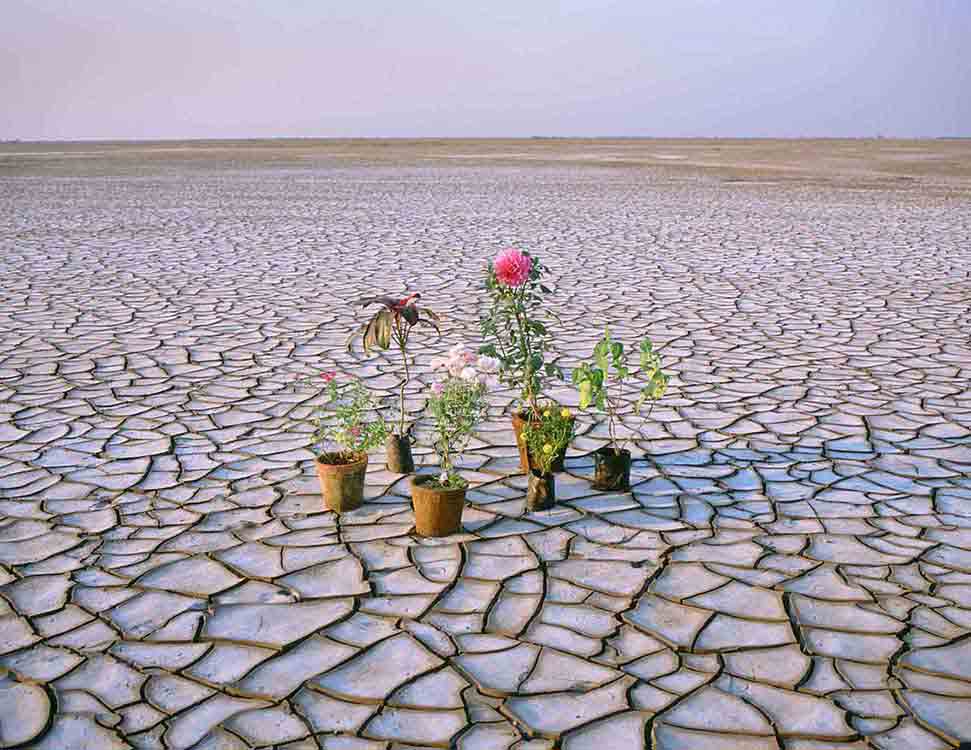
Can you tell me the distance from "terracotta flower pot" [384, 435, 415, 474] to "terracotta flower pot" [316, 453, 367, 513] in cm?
34

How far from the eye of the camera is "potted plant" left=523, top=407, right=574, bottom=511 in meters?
3.35

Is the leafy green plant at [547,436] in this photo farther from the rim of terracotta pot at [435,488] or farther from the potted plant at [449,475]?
the rim of terracotta pot at [435,488]

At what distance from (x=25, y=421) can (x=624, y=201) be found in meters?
13.1

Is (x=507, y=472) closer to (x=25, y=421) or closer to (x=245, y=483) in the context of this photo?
(x=245, y=483)

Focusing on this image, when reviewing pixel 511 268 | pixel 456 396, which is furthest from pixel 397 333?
pixel 511 268

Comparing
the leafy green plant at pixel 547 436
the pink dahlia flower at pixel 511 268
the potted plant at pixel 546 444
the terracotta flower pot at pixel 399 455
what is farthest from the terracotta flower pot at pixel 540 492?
the pink dahlia flower at pixel 511 268

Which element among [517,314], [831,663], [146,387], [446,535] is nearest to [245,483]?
[446,535]

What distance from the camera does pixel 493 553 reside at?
9.96 ft

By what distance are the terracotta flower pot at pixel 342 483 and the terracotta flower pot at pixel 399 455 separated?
34cm

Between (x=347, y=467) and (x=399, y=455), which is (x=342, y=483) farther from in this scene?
(x=399, y=455)

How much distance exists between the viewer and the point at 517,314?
3.62 m

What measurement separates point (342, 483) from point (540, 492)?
0.65 m

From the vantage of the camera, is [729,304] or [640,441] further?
[729,304]

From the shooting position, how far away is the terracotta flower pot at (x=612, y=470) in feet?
11.5
